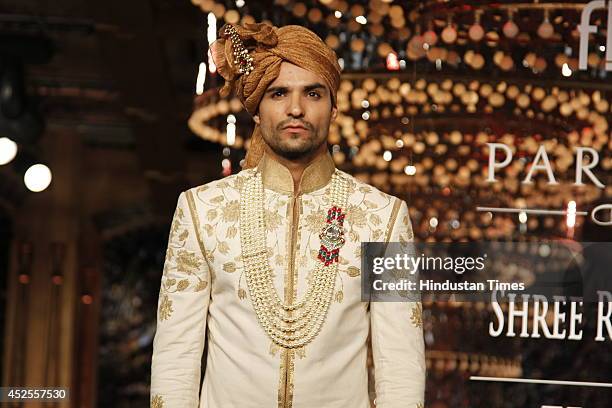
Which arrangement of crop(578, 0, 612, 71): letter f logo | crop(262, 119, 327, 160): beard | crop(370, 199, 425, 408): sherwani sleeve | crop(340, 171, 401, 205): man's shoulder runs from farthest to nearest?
1. crop(578, 0, 612, 71): letter f logo
2. crop(340, 171, 401, 205): man's shoulder
3. crop(262, 119, 327, 160): beard
4. crop(370, 199, 425, 408): sherwani sleeve

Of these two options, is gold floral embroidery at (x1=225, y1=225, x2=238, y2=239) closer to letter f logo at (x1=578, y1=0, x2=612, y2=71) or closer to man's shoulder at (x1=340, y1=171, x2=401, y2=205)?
man's shoulder at (x1=340, y1=171, x2=401, y2=205)

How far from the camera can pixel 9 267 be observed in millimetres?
4793

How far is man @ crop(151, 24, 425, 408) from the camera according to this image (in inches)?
124

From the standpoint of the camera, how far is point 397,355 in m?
3.14

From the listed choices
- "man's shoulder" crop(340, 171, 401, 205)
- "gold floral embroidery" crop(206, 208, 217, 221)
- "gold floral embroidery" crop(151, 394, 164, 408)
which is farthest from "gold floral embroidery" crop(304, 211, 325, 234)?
"gold floral embroidery" crop(151, 394, 164, 408)

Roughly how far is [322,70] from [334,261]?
0.46 m

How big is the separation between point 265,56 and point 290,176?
11.7 inches

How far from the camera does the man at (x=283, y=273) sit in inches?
124

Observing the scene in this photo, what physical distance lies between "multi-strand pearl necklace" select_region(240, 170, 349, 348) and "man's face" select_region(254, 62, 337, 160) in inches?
6.0

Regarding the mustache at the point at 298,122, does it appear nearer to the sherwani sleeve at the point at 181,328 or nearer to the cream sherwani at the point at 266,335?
the cream sherwani at the point at 266,335

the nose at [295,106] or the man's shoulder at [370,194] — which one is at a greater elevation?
the nose at [295,106]

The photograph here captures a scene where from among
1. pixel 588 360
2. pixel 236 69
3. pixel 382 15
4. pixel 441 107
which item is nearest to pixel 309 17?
pixel 382 15

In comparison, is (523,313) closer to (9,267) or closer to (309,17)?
(309,17)

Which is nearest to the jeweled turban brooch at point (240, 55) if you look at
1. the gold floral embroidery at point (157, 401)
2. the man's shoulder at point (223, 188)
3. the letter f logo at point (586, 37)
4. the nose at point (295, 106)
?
the nose at point (295, 106)
